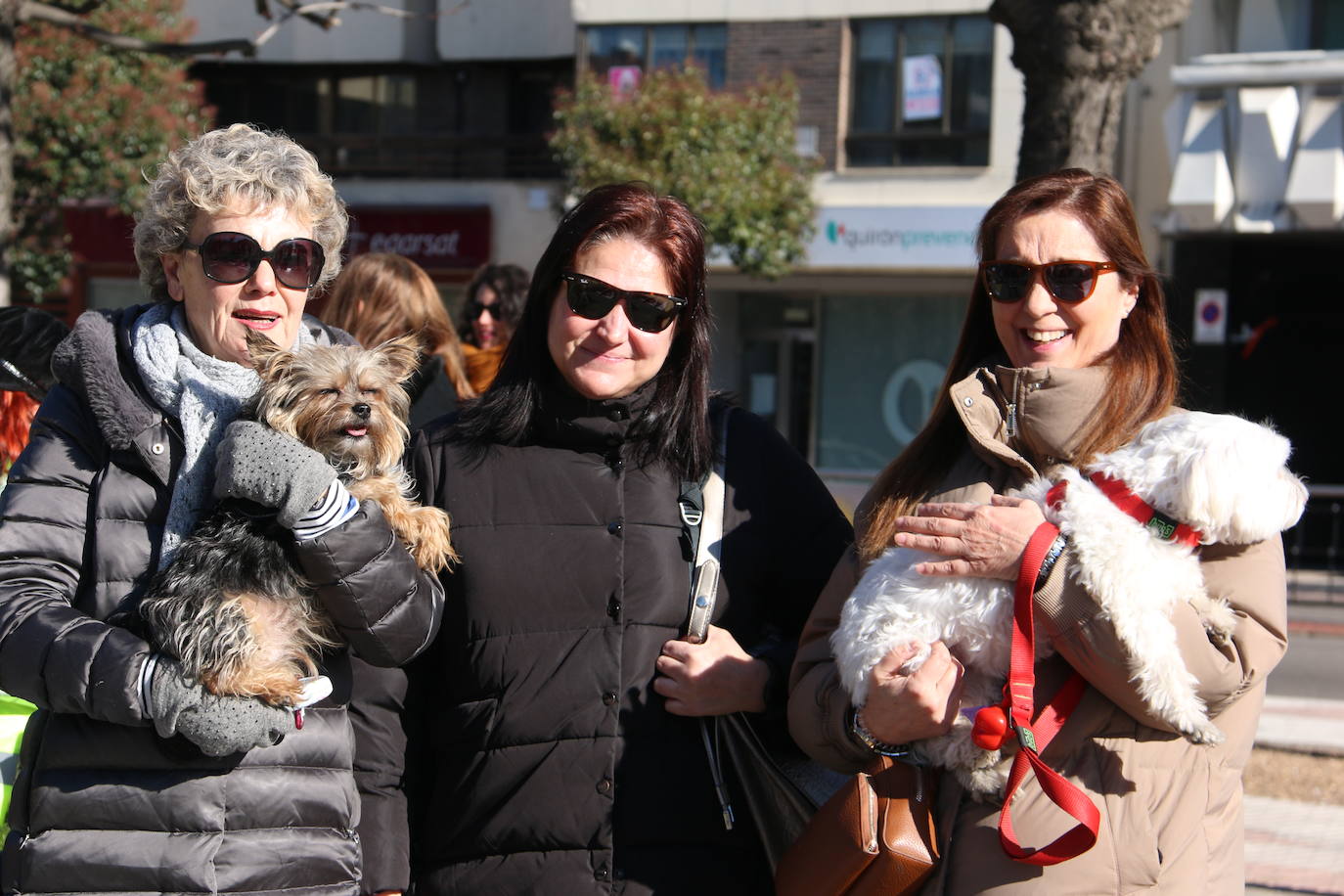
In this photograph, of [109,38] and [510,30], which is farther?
[510,30]

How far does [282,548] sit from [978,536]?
1.41 metres

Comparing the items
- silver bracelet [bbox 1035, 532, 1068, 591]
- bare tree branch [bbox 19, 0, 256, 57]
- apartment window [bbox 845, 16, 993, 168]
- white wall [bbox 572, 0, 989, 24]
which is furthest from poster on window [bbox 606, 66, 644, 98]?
silver bracelet [bbox 1035, 532, 1068, 591]

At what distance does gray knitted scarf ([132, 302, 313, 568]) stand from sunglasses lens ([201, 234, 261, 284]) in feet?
0.53

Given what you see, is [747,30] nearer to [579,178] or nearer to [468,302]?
[579,178]

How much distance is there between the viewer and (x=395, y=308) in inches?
195

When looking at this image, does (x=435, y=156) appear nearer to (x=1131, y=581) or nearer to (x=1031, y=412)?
(x=1031, y=412)

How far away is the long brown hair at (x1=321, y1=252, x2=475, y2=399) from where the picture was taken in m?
4.93

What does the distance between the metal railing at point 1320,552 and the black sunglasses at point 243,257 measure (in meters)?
14.7

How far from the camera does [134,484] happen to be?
2.54 m

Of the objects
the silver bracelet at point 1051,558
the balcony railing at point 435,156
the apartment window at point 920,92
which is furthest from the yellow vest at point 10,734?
the balcony railing at point 435,156

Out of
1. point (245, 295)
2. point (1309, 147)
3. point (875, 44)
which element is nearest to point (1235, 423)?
point (245, 295)

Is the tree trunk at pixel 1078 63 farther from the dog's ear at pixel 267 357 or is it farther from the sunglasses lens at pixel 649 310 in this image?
the dog's ear at pixel 267 357

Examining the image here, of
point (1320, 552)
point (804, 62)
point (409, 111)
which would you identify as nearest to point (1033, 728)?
point (1320, 552)

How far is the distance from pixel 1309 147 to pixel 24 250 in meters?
17.6
